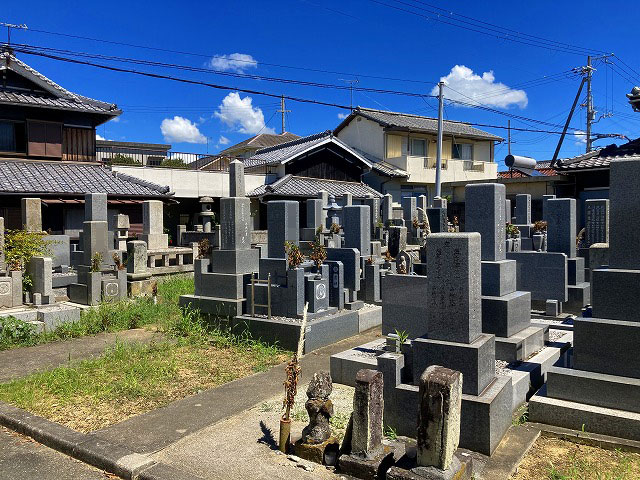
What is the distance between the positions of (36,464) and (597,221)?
37.2ft

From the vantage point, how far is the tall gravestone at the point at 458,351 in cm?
455

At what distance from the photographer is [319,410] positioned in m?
4.37

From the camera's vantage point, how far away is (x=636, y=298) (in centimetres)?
512

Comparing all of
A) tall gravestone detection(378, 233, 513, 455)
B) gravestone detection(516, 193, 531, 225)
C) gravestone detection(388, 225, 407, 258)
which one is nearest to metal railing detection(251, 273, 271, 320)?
tall gravestone detection(378, 233, 513, 455)

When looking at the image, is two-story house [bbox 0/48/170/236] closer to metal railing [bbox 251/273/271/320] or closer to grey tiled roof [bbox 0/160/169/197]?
grey tiled roof [bbox 0/160/169/197]

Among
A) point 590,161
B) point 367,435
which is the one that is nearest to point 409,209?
point 590,161

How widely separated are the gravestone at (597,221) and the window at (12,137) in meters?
18.0

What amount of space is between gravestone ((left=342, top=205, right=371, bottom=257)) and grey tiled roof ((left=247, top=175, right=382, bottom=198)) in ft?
36.8

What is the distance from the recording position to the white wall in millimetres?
21078

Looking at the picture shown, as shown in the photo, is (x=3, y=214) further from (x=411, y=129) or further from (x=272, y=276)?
(x=411, y=129)

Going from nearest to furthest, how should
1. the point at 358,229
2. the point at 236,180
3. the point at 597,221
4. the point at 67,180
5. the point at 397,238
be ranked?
1. the point at 236,180
2. the point at 597,221
3. the point at 358,229
4. the point at 397,238
5. the point at 67,180

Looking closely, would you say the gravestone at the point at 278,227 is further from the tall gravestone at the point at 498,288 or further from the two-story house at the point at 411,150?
the two-story house at the point at 411,150

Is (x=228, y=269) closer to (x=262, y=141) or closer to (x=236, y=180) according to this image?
(x=236, y=180)

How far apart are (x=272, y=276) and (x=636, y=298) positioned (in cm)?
549
